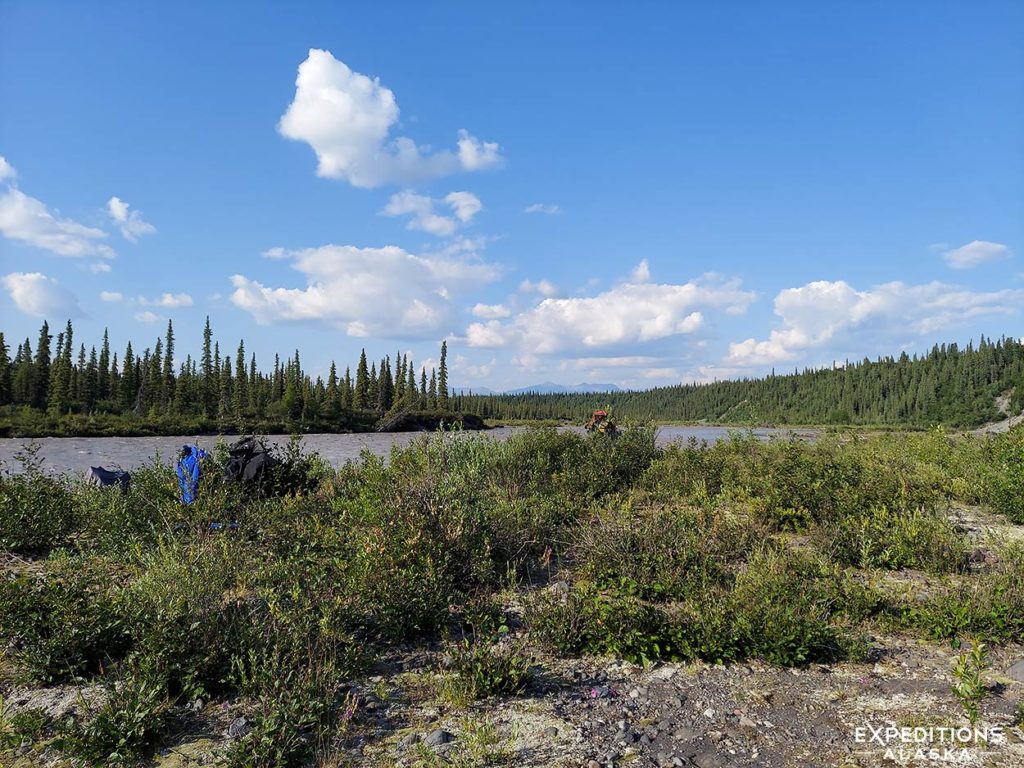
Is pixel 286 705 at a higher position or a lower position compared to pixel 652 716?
higher

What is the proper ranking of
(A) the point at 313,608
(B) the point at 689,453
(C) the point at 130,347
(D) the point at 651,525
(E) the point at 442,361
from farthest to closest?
(E) the point at 442,361
(C) the point at 130,347
(B) the point at 689,453
(D) the point at 651,525
(A) the point at 313,608

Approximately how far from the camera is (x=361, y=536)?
667 centimetres

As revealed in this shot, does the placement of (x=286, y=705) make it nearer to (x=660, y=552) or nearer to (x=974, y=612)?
(x=660, y=552)

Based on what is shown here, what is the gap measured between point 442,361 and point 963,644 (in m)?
141

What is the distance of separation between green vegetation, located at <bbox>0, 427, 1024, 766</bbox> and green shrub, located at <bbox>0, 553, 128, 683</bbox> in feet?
0.07

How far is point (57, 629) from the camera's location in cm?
529

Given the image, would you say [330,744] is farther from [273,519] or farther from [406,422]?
[406,422]

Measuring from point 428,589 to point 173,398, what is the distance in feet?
372

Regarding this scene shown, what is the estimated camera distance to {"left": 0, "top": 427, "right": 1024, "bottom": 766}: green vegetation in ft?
15.3

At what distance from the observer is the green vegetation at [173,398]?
75.8 metres

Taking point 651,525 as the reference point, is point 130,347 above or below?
above

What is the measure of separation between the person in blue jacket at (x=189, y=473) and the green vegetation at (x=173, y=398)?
61.8 meters

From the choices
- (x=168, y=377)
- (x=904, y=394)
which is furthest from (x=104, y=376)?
(x=904, y=394)

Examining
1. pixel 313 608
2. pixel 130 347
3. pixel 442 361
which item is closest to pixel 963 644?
pixel 313 608
